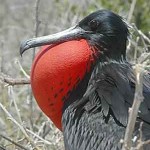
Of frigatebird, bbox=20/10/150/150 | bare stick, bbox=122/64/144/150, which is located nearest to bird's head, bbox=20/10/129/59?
frigatebird, bbox=20/10/150/150

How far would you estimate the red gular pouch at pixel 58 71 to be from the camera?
104 inches

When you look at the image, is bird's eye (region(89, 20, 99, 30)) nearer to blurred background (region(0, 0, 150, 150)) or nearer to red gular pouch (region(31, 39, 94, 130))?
red gular pouch (region(31, 39, 94, 130))

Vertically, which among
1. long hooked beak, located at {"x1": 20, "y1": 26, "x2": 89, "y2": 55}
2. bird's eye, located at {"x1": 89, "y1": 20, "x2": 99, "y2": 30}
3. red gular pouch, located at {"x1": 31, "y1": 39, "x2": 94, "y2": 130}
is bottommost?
red gular pouch, located at {"x1": 31, "y1": 39, "x2": 94, "y2": 130}

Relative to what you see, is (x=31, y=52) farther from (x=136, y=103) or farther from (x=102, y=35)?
(x=136, y=103)

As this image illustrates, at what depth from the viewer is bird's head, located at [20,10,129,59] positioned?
107 inches

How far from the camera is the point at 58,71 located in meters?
2.65

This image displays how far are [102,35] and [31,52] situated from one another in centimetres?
183

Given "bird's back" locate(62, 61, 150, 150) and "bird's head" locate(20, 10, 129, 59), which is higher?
"bird's head" locate(20, 10, 129, 59)

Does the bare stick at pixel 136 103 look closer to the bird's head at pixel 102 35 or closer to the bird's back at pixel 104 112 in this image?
the bird's back at pixel 104 112

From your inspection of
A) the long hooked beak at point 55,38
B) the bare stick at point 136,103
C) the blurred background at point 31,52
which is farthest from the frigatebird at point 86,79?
the bare stick at point 136,103

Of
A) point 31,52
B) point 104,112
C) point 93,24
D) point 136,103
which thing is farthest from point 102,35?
point 31,52

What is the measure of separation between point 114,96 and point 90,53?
0.26 metres

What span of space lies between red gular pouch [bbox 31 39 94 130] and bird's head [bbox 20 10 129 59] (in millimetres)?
35

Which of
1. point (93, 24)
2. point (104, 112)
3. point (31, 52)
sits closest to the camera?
point (104, 112)
